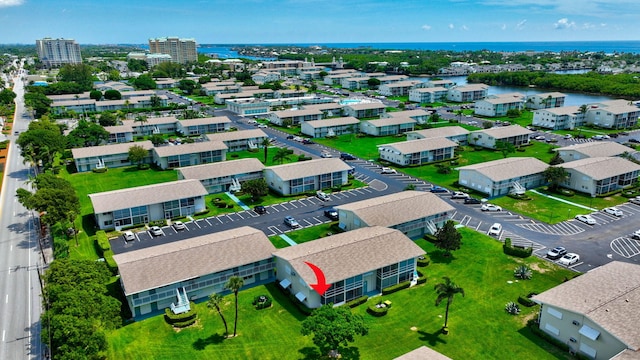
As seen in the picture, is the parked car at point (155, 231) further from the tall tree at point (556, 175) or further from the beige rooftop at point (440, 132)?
the beige rooftop at point (440, 132)

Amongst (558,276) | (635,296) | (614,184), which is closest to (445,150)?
(614,184)

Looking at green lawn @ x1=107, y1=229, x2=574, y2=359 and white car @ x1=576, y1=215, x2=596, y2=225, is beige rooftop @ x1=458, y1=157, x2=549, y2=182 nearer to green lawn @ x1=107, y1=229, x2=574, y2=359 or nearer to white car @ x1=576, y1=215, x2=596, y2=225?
white car @ x1=576, y1=215, x2=596, y2=225

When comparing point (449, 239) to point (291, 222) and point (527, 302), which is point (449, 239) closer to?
point (527, 302)

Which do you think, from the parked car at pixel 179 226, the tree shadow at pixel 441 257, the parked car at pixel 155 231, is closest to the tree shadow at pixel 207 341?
the parked car at pixel 155 231

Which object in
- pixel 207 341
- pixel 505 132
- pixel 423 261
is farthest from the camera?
pixel 505 132

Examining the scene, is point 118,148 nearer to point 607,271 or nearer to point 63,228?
point 63,228

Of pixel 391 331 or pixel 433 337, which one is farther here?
pixel 391 331

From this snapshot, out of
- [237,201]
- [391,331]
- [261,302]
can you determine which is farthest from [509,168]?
[261,302]
